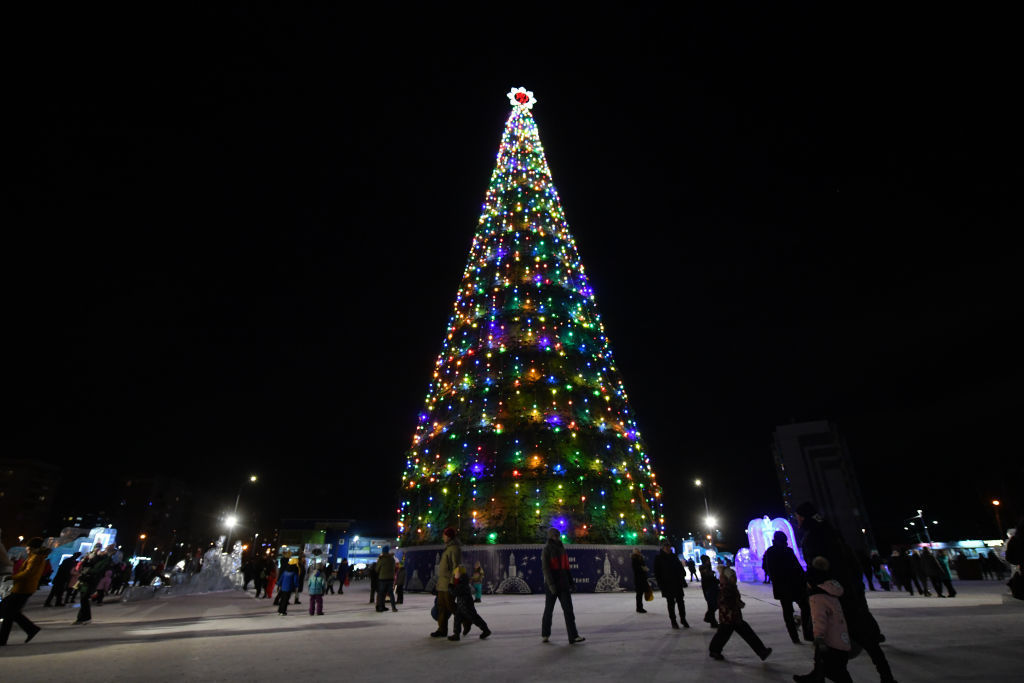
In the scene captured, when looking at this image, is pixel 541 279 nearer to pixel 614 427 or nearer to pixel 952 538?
pixel 614 427

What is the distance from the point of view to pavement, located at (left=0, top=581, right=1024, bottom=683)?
5.23 meters

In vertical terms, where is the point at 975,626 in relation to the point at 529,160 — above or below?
below

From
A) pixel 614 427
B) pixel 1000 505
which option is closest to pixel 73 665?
pixel 614 427

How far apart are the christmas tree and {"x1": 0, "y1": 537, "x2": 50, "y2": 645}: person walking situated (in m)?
12.5

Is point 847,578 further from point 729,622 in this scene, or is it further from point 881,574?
point 881,574

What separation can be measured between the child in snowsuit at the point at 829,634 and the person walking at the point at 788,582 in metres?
2.90

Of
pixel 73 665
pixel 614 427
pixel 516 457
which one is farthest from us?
pixel 614 427

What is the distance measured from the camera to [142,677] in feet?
17.3

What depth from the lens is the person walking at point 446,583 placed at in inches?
325

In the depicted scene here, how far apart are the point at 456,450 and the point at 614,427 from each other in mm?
6822

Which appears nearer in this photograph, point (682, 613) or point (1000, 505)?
point (682, 613)

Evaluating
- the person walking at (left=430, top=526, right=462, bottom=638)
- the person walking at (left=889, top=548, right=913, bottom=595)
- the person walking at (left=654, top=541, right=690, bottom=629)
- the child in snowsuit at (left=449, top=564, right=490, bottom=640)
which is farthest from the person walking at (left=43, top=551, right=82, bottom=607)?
the person walking at (left=889, top=548, right=913, bottom=595)

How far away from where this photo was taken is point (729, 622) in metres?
6.07

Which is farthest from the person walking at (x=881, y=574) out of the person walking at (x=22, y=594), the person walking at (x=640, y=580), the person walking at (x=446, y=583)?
the person walking at (x=22, y=594)
